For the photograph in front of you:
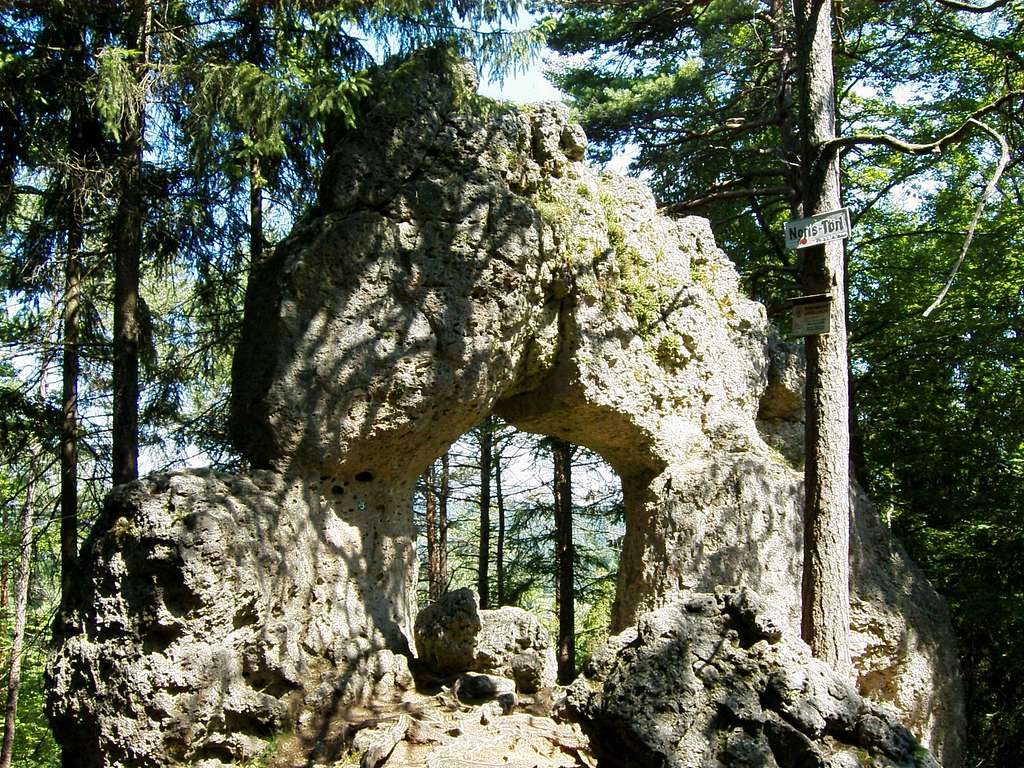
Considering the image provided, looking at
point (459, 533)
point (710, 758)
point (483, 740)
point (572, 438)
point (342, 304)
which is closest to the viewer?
point (710, 758)

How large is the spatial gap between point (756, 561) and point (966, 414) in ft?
21.1

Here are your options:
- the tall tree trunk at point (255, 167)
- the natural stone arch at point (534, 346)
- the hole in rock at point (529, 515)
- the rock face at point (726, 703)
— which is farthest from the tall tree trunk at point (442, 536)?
the rock face at point (726, 703)

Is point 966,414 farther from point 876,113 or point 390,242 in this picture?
point 390,242

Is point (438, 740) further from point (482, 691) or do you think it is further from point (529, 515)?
point (529, 515)

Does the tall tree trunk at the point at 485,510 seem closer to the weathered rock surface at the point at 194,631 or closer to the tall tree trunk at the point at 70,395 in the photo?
the tall tree trunk at the point at 70,395

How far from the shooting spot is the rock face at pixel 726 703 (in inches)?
180

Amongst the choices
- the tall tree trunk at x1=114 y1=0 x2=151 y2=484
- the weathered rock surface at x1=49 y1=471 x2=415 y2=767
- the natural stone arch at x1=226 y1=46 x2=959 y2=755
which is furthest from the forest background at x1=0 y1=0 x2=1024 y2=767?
the weathered rock surface at x1=49 y1=471 x2=415 y2=767

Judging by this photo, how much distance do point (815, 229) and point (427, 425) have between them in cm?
345

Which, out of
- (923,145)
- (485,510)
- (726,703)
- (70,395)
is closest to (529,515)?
(485,510)

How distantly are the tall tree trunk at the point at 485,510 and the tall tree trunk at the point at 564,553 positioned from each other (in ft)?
4.49

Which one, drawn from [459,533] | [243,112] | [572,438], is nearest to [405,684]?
[572,438]

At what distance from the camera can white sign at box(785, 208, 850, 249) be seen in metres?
6.05

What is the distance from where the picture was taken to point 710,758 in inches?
179

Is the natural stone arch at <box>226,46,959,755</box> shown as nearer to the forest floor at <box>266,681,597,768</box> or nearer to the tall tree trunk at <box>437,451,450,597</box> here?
the forest floor at <box>266,681,597,768</box>
